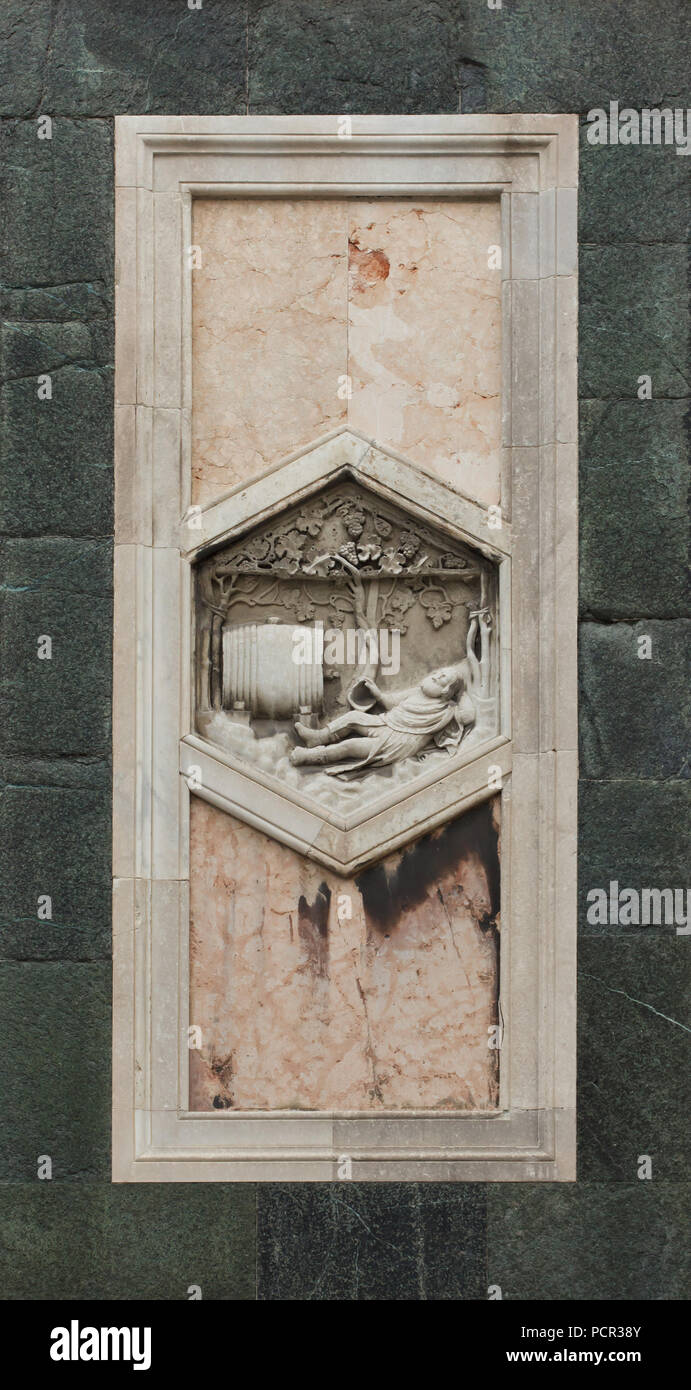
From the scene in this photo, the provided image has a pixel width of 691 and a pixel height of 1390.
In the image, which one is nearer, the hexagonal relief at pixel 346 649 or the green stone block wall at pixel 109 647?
the green stone block wall at pixel 109 647

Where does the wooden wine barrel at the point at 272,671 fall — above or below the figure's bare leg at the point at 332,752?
above

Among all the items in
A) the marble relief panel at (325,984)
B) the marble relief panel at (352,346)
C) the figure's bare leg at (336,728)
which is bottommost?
the marble relief panel at (325,984)

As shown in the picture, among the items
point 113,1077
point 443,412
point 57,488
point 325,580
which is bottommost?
point 113,1077

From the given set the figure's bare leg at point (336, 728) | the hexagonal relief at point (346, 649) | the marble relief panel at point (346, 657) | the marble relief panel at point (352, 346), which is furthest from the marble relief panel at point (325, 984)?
the marble relief panel at point (352, 346)

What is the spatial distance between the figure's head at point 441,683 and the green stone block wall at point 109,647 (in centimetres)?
66

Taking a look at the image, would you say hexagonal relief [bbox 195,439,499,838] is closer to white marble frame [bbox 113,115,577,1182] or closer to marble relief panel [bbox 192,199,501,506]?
white marble frame [bbox 113,115,577,1182]

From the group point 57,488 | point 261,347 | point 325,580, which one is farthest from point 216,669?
point 261,347

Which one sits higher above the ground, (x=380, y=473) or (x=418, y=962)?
(x=380, y=473)

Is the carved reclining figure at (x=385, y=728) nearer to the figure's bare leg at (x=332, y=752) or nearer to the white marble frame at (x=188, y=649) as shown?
the figure's bare leg at (x=332, y=752)

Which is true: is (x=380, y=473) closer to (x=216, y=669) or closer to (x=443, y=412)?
(x=443, y=412)

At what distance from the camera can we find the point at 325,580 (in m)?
6.41

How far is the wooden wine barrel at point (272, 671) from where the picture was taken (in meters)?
6.30

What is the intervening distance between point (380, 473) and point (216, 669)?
127 cm

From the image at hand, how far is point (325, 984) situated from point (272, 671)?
5.11ft
